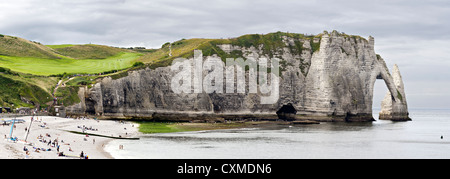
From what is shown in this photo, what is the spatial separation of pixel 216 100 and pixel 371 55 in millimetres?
50569

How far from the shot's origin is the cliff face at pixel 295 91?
101438 mm

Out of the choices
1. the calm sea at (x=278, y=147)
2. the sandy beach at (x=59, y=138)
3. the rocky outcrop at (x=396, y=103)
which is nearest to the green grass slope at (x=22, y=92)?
the sandy beach at (x=59, y=138)

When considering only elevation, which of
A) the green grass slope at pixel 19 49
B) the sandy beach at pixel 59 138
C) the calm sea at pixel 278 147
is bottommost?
the calm sea at pixel 278 147

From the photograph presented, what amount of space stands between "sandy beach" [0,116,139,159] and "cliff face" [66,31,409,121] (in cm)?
1590

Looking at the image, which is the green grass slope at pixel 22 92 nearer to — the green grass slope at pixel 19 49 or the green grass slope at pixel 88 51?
the green grass slope at pixel 19 49

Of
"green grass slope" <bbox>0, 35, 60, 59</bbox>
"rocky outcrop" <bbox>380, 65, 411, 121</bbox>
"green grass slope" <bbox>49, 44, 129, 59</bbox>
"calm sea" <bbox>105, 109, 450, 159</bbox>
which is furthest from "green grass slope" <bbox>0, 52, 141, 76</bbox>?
"rocky outcrop" <bbox>380, 65, 411, 121</bbox>

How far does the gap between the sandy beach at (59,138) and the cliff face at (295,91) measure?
15.9 meters

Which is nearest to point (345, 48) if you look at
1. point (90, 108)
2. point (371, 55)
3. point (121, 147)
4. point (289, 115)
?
point (371, 55)

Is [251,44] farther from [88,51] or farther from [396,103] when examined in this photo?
[88,51]

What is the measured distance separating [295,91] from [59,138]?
7611 cm

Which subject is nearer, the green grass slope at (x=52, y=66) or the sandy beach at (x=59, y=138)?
the sandy beach at (x=59, y=138)

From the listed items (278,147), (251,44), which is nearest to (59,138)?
(278,147)

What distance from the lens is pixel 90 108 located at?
97.9 meters
